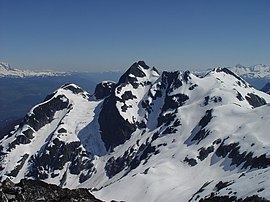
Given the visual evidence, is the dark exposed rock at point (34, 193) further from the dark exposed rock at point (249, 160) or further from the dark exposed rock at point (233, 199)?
the dark exposed rock at point (249, 160)

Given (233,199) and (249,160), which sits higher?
(233,199)

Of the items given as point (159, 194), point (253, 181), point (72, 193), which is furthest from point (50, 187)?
point (159, 194)

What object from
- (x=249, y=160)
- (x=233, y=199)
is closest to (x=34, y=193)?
(x=233, y=199)

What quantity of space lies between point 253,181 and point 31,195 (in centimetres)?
5381

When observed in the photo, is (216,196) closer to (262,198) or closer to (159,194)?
(262,198)

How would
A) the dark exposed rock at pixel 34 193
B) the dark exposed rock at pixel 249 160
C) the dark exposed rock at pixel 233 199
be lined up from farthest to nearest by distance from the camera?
the dark exposed rock at pixel 249 160, the dark exposed rock at pixel 233 199, the dark exposed rock at pixel 34 193

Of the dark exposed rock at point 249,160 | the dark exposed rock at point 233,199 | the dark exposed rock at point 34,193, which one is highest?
the dark exposed rock at point 34,193

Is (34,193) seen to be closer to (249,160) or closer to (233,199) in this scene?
(233,199)

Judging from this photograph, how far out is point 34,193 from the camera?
57.0 m

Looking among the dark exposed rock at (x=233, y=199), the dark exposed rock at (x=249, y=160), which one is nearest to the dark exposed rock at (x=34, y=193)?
the dark exposed rock at (x=233, y=199)

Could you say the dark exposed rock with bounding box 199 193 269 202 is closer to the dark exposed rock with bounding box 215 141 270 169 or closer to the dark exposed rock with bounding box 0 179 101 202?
the dark exposed rock with bounding box 0 179 101 202

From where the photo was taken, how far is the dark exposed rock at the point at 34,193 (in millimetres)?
54250

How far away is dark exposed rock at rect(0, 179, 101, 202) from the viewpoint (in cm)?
5425

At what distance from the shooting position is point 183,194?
170 m
